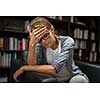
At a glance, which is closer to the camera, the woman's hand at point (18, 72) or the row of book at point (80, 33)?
the woman's hand at point (18, 72)

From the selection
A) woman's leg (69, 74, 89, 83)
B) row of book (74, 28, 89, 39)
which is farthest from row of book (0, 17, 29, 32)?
woman's leg (69, 74, 89, 83)

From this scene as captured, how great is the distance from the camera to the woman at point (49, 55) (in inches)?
82.4

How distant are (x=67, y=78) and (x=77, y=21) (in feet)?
2.24

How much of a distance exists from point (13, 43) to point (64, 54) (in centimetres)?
60

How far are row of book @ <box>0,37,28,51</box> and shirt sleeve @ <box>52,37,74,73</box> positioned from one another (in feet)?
1.30

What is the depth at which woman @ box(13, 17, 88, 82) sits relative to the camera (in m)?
2.09

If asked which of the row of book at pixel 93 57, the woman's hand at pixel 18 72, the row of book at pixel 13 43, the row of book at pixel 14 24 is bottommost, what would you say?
the woman's hand at pixel 18 72

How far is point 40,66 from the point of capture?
6.87ft

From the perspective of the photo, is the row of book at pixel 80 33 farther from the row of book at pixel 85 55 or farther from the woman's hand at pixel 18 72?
the woman's hand at pixel 18 72

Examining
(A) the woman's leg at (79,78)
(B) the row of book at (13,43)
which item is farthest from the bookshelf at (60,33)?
(A) the woman's leg at (79,78)

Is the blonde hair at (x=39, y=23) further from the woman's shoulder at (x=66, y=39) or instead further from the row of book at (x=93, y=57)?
the row of book at (x=93, y=57)

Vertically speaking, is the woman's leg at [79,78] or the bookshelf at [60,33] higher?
the bookshelf at [60,33]
